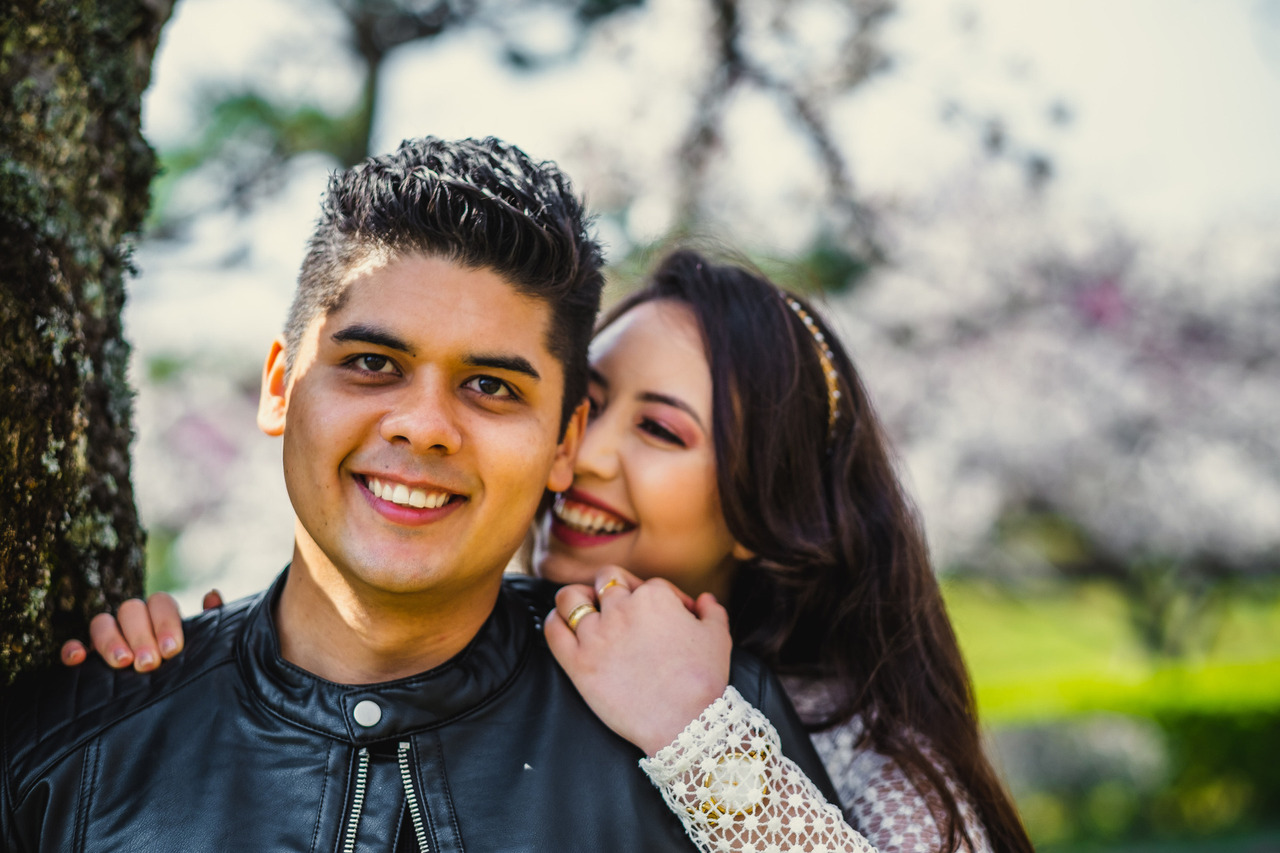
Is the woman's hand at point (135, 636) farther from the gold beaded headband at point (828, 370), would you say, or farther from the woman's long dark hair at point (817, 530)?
the gold beaded headband at point (828, 370)

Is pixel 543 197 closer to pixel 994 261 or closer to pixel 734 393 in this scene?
pixel 734 393

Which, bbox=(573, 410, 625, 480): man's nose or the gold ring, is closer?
the gold ring

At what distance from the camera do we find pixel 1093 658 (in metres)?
17.0

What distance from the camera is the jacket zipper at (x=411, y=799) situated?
1.75m

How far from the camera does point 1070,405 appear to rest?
10961 mm

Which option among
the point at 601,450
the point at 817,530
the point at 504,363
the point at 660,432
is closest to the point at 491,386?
the point at 504,363

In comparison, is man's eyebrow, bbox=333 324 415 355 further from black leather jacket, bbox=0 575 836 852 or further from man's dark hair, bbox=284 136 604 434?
black leather jacket, bbox=0 575 836 852

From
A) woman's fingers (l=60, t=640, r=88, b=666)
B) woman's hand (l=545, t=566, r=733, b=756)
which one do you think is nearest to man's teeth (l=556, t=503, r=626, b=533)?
woman's hand (l=545, t=566, r=733, b=756)

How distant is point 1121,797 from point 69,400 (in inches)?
319

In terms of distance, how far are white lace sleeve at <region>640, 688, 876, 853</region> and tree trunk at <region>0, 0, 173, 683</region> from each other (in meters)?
1.14

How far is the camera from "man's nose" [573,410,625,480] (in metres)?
2.62

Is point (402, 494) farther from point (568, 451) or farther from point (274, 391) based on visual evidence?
point (568, 451)

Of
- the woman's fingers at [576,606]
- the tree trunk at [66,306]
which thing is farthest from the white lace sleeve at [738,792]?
the tree trunk at [66,306]

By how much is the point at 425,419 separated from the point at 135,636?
0.70 meters
